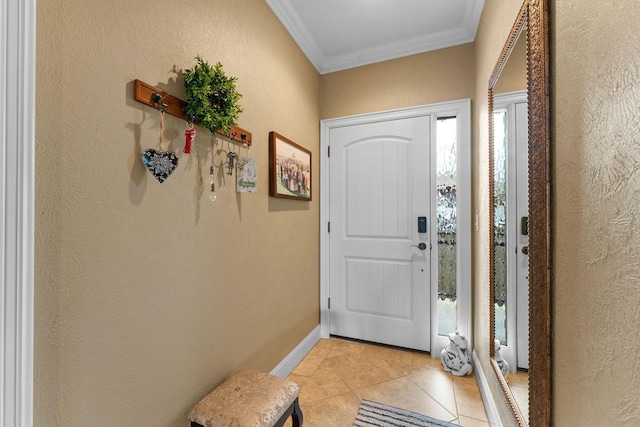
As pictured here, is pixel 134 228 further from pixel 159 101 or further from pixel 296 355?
pixel 296 355

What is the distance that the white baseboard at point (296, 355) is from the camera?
79.2 inches

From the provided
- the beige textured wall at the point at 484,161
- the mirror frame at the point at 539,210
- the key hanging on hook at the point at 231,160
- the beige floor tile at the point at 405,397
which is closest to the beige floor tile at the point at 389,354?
the beige floor tile at the point at 405,397

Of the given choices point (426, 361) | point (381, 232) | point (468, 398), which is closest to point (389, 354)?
point (426, 361)

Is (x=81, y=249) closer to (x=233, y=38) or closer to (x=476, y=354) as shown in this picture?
(x=233, y=38)

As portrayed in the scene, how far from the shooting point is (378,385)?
77.8 inches

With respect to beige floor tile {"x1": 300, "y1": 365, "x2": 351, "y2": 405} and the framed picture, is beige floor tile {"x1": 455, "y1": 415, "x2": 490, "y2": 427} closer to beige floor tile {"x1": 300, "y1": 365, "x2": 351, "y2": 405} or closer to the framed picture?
beige floor tile {"x1": 300, "y1": 365, "x2": 351, "y2": 405}

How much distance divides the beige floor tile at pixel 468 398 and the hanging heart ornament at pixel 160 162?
82.8 inches

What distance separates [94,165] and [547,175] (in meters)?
1.44

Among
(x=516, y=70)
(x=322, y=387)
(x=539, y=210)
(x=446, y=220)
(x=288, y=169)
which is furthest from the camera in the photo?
(x=446, y=220)

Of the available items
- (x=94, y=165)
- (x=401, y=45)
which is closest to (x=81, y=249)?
(x=94, y=165)

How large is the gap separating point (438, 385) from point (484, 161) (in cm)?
159

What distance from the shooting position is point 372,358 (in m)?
2.34

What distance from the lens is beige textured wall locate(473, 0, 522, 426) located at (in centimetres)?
145

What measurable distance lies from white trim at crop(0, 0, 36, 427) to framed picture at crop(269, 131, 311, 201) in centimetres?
124
